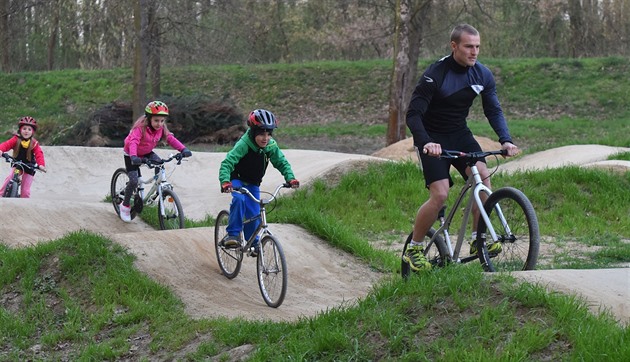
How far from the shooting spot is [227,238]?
8125 millimetres

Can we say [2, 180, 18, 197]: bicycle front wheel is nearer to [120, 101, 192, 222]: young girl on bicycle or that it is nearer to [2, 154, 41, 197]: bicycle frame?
[2, 154, 41, 197]: bicycle frame

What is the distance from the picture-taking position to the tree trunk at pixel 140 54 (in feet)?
67.1

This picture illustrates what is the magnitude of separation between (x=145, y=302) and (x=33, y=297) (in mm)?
1139

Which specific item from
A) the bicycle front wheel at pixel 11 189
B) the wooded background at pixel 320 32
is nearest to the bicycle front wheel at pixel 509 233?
the bicycle front wheel at pixel 11 189

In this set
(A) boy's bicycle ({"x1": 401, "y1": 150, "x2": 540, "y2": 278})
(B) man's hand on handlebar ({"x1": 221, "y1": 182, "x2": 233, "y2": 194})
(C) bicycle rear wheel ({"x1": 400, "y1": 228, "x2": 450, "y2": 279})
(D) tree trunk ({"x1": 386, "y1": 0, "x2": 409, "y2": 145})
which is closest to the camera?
(A) boy's bicycle ({"x1": 401, "y1": 150, "x2": 540, "y2": 278})

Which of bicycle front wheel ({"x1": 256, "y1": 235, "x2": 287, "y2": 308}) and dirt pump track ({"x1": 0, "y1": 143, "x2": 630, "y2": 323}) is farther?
bicycle front wheel ({"x1": 256, "y1": 235, "x2": 287, "y2": 308})

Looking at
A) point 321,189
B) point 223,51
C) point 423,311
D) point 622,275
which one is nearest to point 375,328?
point 423,311

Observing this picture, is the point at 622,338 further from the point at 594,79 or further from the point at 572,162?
the point at 594,79

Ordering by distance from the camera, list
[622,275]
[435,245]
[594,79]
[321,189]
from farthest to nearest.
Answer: [594,79]
[321,189]
[435,245]
[622,275]

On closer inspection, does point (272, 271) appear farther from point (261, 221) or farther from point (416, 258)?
point (416, 258)

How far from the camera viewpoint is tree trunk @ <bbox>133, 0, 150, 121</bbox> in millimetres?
20438

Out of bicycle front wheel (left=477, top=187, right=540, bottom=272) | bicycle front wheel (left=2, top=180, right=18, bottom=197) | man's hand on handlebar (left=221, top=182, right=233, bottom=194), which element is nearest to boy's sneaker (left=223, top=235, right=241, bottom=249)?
man's hand on handlebar (left=221, top=182, right=233, bottom=194)

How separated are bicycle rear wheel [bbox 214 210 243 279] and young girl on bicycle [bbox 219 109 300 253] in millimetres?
228

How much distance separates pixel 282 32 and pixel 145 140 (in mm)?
30698
